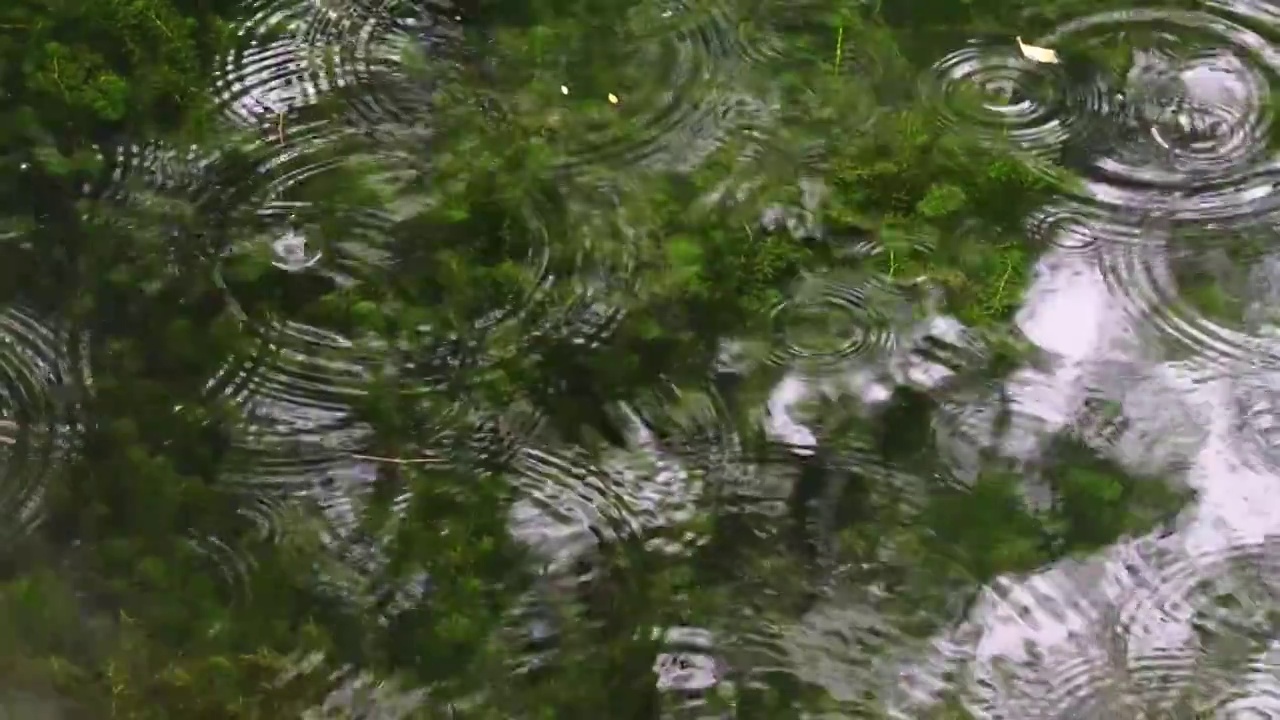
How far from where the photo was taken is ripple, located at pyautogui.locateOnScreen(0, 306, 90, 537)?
1.58 metres

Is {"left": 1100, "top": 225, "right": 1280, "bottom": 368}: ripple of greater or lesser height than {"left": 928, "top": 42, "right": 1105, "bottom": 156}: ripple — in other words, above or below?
below

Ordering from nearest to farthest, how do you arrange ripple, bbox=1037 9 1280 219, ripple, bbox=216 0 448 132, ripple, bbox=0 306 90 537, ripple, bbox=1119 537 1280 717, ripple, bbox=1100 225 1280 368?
ripple, bbox=1119 537 1280 717
ripple, bbox=0 306 90 537
ripple, bbox=1100 225 1280 368
ripple, bbox=1037 9 1280 219
ripple, bbox=216 0 448 132

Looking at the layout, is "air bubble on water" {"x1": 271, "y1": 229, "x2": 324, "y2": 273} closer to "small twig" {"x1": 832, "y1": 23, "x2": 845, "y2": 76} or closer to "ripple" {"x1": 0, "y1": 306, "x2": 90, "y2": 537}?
"ripple" {"x1": 0, "y1": 306, "x2": 90, "y2": 537}

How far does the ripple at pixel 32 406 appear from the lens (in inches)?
62.1

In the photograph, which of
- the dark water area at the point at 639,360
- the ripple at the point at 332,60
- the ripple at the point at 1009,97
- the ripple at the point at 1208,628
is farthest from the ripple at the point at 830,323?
the ripple at the point at 332,60

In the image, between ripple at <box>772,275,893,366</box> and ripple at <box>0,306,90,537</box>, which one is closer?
ripple at <box>0,306,90,537</box>

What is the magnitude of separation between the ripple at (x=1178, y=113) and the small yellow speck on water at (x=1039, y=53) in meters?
0.02

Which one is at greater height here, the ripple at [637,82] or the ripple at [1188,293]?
the ripple at [637,82]

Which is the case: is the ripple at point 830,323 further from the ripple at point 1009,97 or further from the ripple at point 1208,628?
the ripple at point 1208,628

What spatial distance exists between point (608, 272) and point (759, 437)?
0.34 metres

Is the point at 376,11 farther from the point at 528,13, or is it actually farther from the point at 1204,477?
the point at 1204,477

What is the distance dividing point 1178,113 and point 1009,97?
0.87 feet

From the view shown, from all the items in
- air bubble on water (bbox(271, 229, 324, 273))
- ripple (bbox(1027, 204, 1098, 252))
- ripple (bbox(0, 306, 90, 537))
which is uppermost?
ripple (bbox(1027, 204, 1098, 252))

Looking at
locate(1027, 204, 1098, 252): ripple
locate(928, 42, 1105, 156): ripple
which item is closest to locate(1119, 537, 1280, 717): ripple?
locate(1027, 204, 1098, 252): ripple
